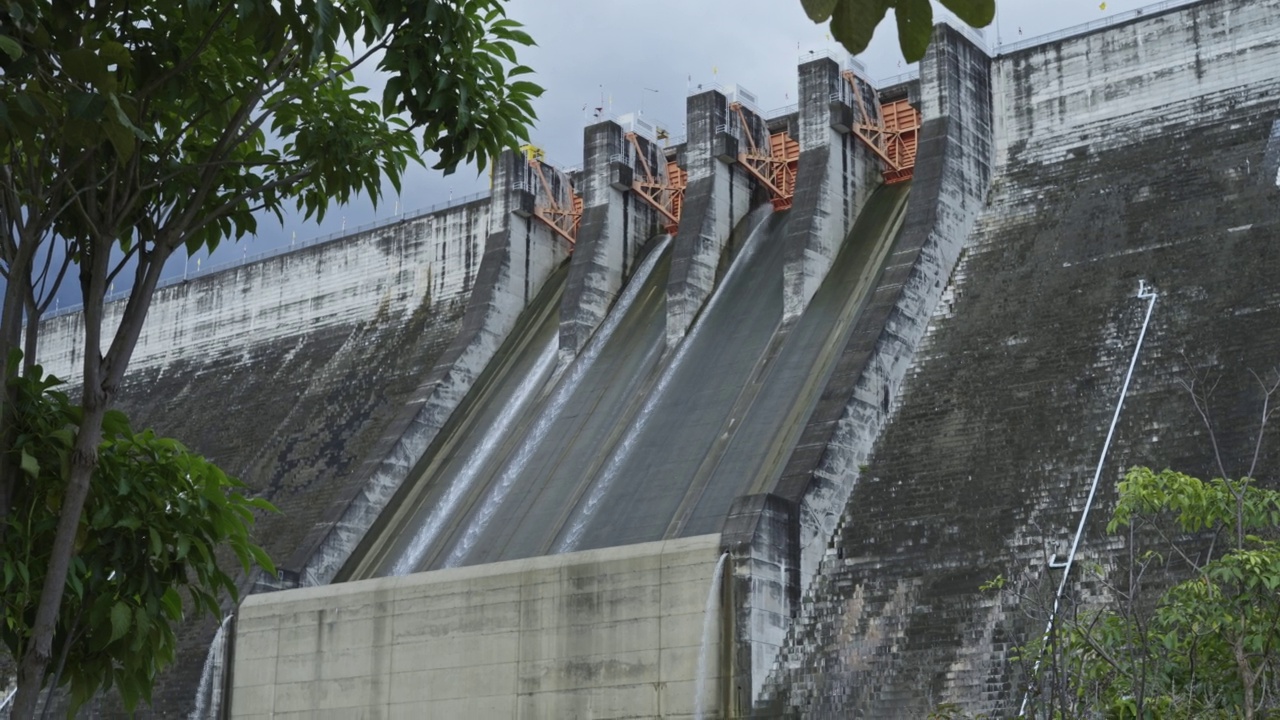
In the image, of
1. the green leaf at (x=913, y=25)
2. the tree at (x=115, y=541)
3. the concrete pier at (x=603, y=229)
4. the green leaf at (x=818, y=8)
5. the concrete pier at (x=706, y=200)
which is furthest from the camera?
the concrete pier at (x=603, y=229)

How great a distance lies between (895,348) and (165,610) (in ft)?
49.9

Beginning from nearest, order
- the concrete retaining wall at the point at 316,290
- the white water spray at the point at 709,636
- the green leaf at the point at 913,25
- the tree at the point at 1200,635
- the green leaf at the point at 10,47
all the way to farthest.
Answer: the green leaf at the point at 913,25, the green leaf at the point at 10,47, the tree at the point at 1200,635, the white water spray at the point at 709,636, the concrete retaining wall at the point at 316,290

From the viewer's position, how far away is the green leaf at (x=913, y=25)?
324cm

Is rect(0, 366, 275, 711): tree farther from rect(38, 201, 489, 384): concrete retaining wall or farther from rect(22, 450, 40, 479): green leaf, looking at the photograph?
rect(38, 201, 489, 384): concrete retaining wall

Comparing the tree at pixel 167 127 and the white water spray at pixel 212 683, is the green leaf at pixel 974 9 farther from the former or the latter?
the white water spray at pixel 212 683

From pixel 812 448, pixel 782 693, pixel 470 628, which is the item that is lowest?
pixel 782 693

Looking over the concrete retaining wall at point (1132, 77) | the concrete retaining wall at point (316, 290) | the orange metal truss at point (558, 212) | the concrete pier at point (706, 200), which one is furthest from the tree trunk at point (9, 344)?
the orange metal truss at point (558, 212)

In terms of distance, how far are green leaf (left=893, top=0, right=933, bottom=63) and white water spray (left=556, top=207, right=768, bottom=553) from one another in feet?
61.0

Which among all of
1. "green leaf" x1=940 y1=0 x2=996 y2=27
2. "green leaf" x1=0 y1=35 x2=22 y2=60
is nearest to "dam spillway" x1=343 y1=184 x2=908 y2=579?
"green leaf" x1=0 y1=35 x2=22 y2=60

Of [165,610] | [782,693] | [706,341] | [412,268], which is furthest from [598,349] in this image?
[165,610]

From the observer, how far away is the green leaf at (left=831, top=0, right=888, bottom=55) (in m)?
3.21

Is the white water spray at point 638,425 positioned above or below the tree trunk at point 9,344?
above

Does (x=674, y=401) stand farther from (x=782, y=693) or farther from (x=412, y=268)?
(x=412, y=268)

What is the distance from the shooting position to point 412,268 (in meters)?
32.0
